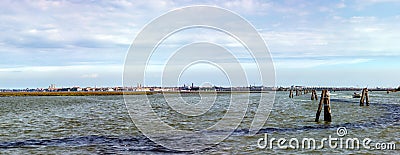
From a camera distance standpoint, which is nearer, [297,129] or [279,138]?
[279,138]

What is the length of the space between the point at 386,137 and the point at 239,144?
7.87 m

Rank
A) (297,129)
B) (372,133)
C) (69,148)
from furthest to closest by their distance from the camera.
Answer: (297,129)
(372,133)
(69,148)

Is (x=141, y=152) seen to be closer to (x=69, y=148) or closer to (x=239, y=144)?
(x=69, y=148)

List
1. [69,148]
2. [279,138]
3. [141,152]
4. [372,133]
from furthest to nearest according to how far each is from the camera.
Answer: [372,133] < [279,138] < [69,148] < [141,152]

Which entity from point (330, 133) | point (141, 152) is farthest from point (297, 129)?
point (141, 152)

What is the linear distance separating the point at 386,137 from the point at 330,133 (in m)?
2.96

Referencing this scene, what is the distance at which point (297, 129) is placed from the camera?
2555cm

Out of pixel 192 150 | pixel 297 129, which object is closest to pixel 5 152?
pixel 192 150

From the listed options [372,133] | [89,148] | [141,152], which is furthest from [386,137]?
[89,148]

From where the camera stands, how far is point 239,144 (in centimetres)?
1959

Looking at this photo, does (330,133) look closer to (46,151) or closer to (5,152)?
(46,151)

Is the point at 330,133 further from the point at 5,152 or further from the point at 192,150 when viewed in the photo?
the point at 5,152

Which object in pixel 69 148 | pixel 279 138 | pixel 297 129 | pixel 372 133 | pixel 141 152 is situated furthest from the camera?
pixel 297 129

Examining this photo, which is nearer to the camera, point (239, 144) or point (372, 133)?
point (239, 144)
